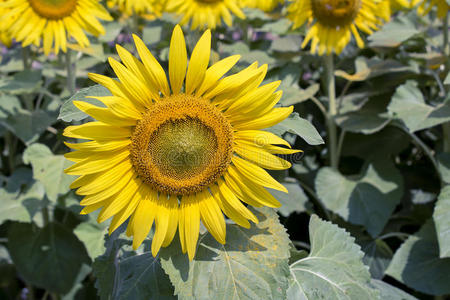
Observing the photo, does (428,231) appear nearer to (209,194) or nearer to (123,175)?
(209,194)

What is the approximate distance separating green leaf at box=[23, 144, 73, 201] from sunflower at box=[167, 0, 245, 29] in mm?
1011

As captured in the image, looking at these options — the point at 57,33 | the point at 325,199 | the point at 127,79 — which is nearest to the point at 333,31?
the point at 325,199

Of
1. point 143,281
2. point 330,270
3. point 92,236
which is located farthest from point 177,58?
point 92,236

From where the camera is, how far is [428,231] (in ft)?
7.60

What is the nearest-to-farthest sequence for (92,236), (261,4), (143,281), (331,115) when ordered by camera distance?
(143,281) → (92,236) → (331,115) → (261,4)

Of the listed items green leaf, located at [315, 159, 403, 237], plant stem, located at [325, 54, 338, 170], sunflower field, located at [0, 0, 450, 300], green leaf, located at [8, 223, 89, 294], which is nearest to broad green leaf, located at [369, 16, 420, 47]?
sunflower field, located at [0, 0, 450, 300]

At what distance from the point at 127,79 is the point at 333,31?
1580 millimetres

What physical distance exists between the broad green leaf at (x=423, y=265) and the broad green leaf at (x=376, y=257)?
5.3 inches

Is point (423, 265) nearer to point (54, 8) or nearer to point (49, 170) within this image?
point (49, 170)

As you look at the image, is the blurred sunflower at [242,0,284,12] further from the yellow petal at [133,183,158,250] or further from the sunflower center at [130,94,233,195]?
the yellow petal at [133,183,158,250]

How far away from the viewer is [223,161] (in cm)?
143

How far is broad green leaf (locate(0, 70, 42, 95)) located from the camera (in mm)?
2514

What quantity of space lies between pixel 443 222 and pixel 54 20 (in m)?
1.97

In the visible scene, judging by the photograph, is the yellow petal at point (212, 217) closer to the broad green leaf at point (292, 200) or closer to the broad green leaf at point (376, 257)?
the broad green leaf at point (292, 200)
